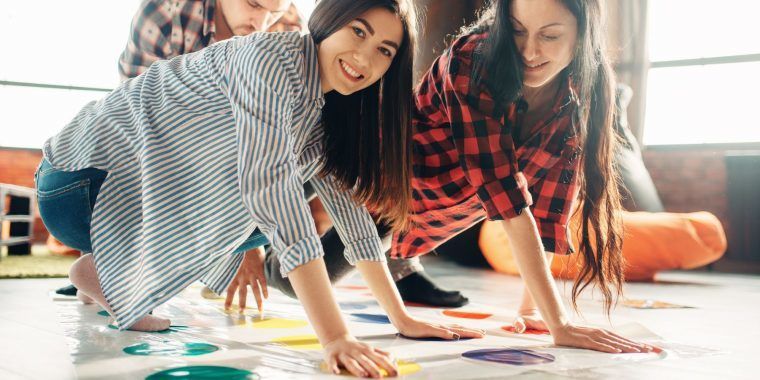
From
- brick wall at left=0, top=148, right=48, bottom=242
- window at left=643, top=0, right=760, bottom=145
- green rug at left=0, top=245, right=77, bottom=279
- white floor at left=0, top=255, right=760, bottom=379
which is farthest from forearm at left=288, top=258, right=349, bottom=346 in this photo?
brick wall at left=0, top=148, right=48, bottom=242

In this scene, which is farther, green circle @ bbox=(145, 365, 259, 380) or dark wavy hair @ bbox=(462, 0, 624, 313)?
dark wavy hair @ bbox=(462, 0, 624, 313)

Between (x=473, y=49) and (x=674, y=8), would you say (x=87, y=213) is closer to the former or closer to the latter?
(x=473, y=49)

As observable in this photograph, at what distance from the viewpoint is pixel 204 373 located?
98 centimetres

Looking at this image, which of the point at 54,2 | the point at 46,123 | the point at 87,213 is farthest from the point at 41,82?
the point at 87,213

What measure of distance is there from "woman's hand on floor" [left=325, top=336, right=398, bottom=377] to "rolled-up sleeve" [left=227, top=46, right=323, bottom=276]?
5.0 inches

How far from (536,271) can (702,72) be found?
360cm

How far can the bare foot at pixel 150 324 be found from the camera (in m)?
1.33

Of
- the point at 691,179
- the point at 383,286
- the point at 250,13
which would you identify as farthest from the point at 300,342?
the point at 691,179

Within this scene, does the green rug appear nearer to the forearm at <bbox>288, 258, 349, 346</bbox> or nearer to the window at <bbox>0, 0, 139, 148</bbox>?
the window at <bbox>0, 0, 139, 148</bbox>

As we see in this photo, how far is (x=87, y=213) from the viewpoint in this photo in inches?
51.4

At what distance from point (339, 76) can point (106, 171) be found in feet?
1.54

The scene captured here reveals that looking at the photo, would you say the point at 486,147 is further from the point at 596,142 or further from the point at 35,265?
the point at 35,265

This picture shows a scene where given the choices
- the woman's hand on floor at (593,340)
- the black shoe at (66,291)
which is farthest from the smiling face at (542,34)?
the black shoe at (66,291)

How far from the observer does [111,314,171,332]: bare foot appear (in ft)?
4.37
